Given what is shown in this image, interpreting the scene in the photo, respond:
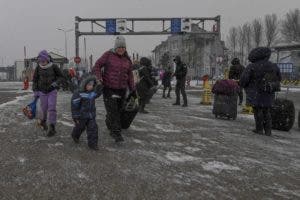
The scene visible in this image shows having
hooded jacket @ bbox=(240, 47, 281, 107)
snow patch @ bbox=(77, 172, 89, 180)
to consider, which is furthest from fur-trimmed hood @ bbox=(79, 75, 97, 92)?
hooded jacket @ bbox=(240, 47, 281, 107)

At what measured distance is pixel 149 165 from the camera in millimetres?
6922

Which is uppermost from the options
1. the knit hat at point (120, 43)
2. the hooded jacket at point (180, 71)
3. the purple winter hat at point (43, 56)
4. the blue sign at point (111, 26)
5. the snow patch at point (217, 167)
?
the blue sign at point (111, 26)

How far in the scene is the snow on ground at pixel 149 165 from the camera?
18.8 ft

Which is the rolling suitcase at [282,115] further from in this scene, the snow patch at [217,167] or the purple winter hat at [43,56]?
the purple winter hat at [43,56]

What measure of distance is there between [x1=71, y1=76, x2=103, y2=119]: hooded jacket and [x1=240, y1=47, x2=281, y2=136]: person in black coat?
13.5 feet

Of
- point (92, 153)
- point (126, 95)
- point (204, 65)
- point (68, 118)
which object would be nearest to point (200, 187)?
point (92, 153)

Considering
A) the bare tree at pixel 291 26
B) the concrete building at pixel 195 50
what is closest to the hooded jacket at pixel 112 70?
the concrete building at pixel 195 50

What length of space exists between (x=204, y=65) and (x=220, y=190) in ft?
314

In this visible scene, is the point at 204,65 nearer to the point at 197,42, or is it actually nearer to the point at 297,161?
the point at 197,42

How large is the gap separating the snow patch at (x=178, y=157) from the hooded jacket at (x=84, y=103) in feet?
4.36

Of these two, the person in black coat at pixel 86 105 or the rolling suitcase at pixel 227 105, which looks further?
the rolling suitcase at pixel 227 105

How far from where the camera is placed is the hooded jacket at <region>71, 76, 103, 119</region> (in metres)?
7.91

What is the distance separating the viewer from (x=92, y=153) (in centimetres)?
745

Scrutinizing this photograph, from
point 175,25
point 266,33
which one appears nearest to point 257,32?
point 266,33
